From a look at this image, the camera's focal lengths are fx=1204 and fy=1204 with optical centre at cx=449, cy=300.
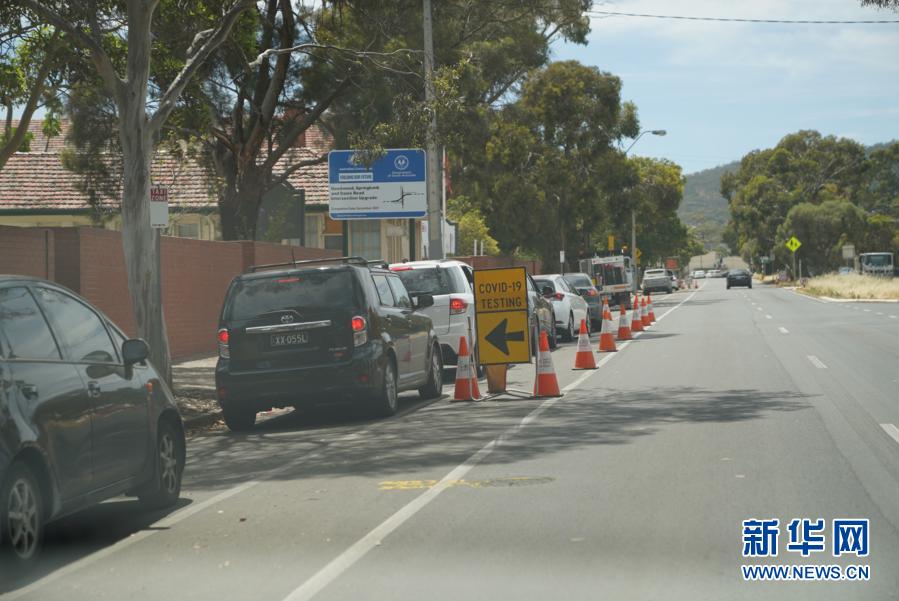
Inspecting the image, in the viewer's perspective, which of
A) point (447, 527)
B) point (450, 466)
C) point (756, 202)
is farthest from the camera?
point (756, 202)

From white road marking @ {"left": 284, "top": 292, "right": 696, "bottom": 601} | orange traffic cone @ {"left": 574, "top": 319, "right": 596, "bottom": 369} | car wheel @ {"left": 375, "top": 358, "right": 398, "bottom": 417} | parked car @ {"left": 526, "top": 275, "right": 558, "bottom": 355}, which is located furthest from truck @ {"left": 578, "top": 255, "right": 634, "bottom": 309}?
white road marking @ {"left": 284, "top": 292, "right": 696, "bottom": 601}

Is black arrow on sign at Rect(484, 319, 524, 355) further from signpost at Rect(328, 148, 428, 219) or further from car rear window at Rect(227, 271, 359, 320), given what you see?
signpost at Rect(328, 148, 428, 219)

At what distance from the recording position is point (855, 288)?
57125 millimetres

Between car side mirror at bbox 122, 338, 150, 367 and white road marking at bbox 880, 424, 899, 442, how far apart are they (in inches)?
261

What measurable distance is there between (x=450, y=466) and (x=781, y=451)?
283 centimetres

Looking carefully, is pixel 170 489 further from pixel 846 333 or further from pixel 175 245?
pixel 846 333

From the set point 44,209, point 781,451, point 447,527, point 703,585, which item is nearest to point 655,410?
point 781,451

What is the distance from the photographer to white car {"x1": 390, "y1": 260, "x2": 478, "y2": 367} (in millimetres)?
18469

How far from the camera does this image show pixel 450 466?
10.1 meters

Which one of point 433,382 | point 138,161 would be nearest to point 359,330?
point 433,382

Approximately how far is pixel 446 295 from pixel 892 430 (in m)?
8.50

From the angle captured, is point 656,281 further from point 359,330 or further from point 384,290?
point 359,330

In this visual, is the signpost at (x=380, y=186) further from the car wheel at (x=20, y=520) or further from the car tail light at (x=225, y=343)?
the car wheel at (x=20, y=520)

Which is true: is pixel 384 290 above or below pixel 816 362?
above
